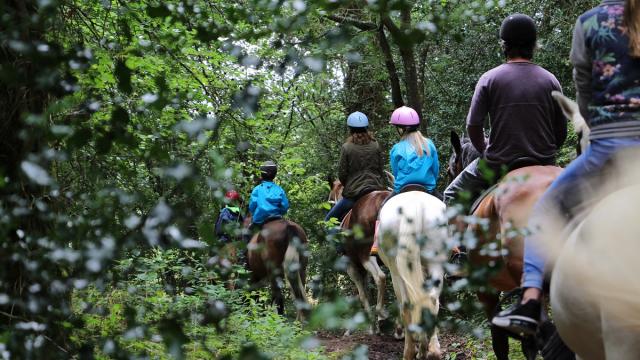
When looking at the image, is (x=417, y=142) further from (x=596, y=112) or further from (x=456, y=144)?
(x=596, y=112)

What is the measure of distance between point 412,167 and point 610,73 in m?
5.37

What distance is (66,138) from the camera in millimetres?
2594

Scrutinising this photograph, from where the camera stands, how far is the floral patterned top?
350 centimetres

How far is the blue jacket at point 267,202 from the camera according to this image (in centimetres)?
1226

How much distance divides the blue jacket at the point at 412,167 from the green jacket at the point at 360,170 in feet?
7.16

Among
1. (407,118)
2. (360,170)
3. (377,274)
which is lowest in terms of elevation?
(377,274)

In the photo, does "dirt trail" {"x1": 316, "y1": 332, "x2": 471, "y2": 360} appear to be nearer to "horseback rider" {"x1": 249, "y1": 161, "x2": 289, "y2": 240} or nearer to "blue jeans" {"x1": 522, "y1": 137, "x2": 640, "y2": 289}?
"horseback rider" {"x1": 249, "y1": 161, "x2": 289, "y2": 240}

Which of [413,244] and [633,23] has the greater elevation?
[633,23]

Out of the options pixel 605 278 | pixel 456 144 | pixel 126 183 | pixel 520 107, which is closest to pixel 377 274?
pixel 456 144

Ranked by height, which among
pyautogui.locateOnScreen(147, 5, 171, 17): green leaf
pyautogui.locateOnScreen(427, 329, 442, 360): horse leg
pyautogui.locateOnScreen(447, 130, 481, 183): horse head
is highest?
pyautogui.locateOnScreen(447, 130, 481, 183): horse head

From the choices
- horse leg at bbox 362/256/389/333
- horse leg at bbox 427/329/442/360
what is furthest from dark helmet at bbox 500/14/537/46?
horse leg at bbox 362/256/389/333

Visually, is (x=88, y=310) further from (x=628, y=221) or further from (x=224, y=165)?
(x=628, y=221)

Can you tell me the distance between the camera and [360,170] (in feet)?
37.7

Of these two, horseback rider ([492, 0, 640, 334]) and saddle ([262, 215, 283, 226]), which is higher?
saddle ([262, 215, 283, 226])
